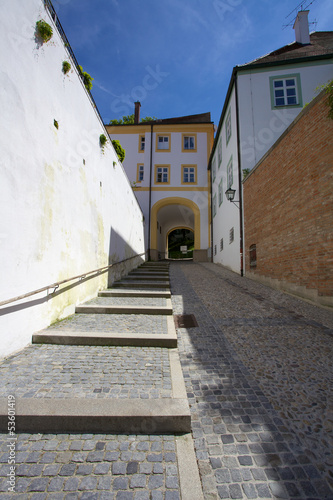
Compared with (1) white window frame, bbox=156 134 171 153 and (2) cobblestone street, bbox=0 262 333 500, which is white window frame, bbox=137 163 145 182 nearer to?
(1) white window frame, bbox=156 134 171 153

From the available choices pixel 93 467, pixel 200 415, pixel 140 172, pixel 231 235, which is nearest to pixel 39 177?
pixel 93 467

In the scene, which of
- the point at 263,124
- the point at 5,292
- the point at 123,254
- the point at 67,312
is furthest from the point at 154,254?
the point at 5,292

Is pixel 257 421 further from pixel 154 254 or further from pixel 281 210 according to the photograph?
pixel 154 254

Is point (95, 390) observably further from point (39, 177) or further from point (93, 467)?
point (39, 177)

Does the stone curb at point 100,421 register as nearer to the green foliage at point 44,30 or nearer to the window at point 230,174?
the green foliage at point 44,30

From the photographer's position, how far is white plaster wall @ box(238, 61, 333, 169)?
11.3 m

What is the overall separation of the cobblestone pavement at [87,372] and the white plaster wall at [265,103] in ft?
35.7

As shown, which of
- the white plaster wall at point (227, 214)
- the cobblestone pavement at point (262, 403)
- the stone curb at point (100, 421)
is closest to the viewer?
the cobblestone pavement at point (262, 403)

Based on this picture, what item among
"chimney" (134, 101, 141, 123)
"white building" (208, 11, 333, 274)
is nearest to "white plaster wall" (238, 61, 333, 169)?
"white building" (208, 11, 333, 274)

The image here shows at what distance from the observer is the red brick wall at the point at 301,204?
5098 millimetres

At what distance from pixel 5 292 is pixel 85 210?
2.78 metres

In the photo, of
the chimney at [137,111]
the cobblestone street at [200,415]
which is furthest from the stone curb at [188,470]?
the chimney at [137,111]

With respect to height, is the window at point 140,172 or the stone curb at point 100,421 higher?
the window at point 140,172

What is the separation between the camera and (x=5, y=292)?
2.85 m
